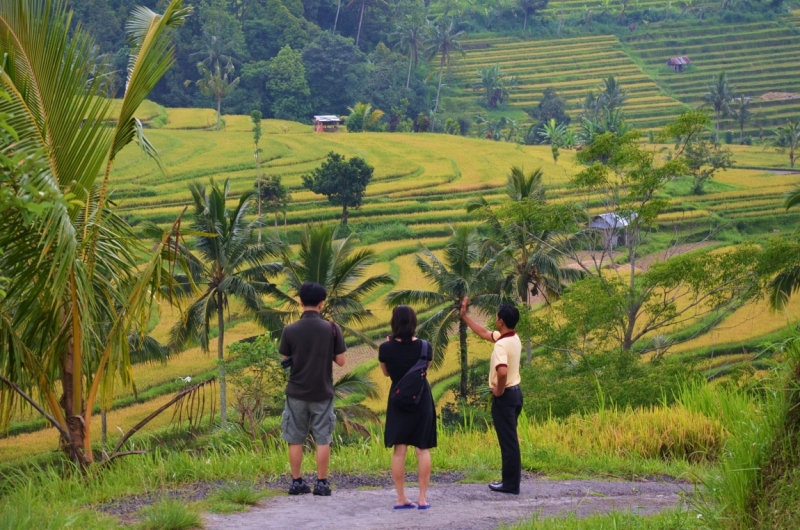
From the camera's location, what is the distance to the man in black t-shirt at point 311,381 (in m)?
5.62

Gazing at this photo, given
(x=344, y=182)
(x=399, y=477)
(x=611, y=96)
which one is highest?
(x=611, y=96)

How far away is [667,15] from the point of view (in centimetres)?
8688

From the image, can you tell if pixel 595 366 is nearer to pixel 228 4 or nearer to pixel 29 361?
pixel 29 361

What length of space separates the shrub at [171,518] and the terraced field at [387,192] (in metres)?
16.3

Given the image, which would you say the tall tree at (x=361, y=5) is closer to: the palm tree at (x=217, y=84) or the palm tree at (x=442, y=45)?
the palm tree at (x=442, y=45)

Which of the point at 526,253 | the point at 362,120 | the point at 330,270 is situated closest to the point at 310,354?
the point at 330,270

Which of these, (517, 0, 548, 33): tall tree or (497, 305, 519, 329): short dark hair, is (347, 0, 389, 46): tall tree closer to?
(517, 0, 548, 33): tall tree

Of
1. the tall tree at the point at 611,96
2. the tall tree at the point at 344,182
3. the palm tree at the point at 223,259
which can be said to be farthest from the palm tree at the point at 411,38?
the palm tree at the point at 223,259

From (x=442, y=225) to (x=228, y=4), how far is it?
1670 inches

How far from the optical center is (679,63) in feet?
252

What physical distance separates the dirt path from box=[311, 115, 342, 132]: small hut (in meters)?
58.0

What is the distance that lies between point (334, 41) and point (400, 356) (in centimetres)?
6943

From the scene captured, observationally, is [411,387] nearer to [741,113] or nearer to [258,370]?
[258,370]

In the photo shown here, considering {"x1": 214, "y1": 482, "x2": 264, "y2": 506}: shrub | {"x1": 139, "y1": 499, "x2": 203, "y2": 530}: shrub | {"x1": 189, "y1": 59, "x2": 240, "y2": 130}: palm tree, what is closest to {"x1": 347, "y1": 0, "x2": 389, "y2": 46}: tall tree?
{"x1": 189, "y1": 59, "x2": 240, "y2": 130}: palm tree
